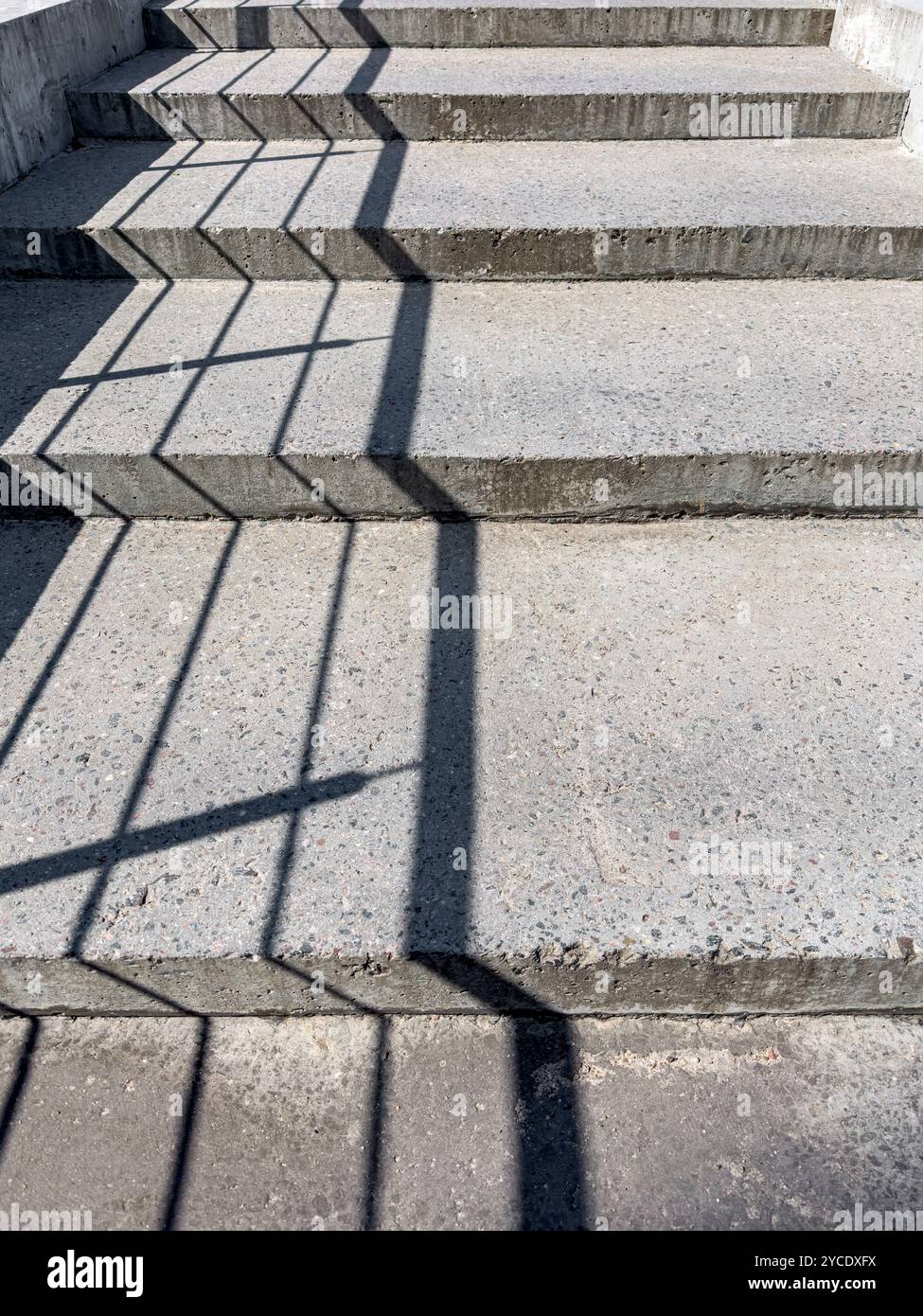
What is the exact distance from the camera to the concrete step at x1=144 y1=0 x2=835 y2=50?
21.4 ft

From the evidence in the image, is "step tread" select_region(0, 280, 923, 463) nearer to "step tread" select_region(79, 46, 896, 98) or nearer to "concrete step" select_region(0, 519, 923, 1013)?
"concrete step" select_region(0, 519, 923, 1013)

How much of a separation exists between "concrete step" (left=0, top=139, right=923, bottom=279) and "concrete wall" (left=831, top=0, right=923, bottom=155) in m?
0.51

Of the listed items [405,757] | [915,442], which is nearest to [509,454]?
[405,757]

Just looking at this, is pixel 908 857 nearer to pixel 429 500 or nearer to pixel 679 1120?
pixel 679 1120

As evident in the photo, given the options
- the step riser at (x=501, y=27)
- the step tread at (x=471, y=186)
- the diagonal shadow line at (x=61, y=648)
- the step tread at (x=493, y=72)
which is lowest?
the diagonal shadow line at (x=61, y=648)

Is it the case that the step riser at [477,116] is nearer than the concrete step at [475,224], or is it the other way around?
the concrete step at [475,224]

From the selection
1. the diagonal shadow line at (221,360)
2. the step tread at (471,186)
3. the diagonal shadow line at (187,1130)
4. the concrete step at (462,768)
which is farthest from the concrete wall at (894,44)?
the diagonal shadow line at (187,1130)

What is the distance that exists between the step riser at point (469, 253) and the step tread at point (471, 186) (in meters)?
0.05

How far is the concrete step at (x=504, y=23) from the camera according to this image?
6531mm

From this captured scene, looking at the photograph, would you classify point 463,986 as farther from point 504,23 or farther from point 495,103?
point 504,23

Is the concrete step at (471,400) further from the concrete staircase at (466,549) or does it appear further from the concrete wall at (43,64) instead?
the concrete wall at (43,64)

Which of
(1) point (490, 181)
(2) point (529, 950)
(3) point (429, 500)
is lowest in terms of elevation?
(2) point (529, 950)
